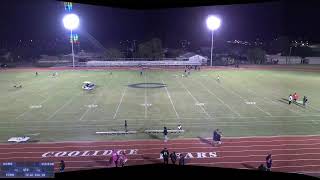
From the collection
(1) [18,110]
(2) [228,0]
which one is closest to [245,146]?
(2) [228,0]

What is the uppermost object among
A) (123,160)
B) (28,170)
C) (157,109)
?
(28,170)

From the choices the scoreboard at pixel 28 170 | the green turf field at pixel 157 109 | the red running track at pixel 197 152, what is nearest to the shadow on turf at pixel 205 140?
the red running track at pixel 197 152

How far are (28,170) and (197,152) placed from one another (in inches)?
369

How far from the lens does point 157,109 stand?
2530 centimetres

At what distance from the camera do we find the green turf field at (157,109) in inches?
785

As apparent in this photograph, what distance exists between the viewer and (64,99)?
29.3m

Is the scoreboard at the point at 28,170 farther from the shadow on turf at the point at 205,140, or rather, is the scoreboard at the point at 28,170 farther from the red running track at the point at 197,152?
the shadow on turf at the point at 205,140

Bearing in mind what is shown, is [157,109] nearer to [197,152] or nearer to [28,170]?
[197,152]

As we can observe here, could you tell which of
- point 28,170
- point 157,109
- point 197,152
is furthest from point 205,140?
point 28,170

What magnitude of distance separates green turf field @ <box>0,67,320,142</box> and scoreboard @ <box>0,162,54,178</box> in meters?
10.5

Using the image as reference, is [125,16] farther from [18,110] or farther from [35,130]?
[35,130]

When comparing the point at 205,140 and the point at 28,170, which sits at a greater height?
the point at 28,170

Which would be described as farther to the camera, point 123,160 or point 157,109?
point 157,109

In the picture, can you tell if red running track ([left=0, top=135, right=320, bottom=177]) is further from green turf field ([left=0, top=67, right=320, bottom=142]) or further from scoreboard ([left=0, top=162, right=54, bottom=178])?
scoreboard ([left=0, top=162, right=54, bottom=178])
